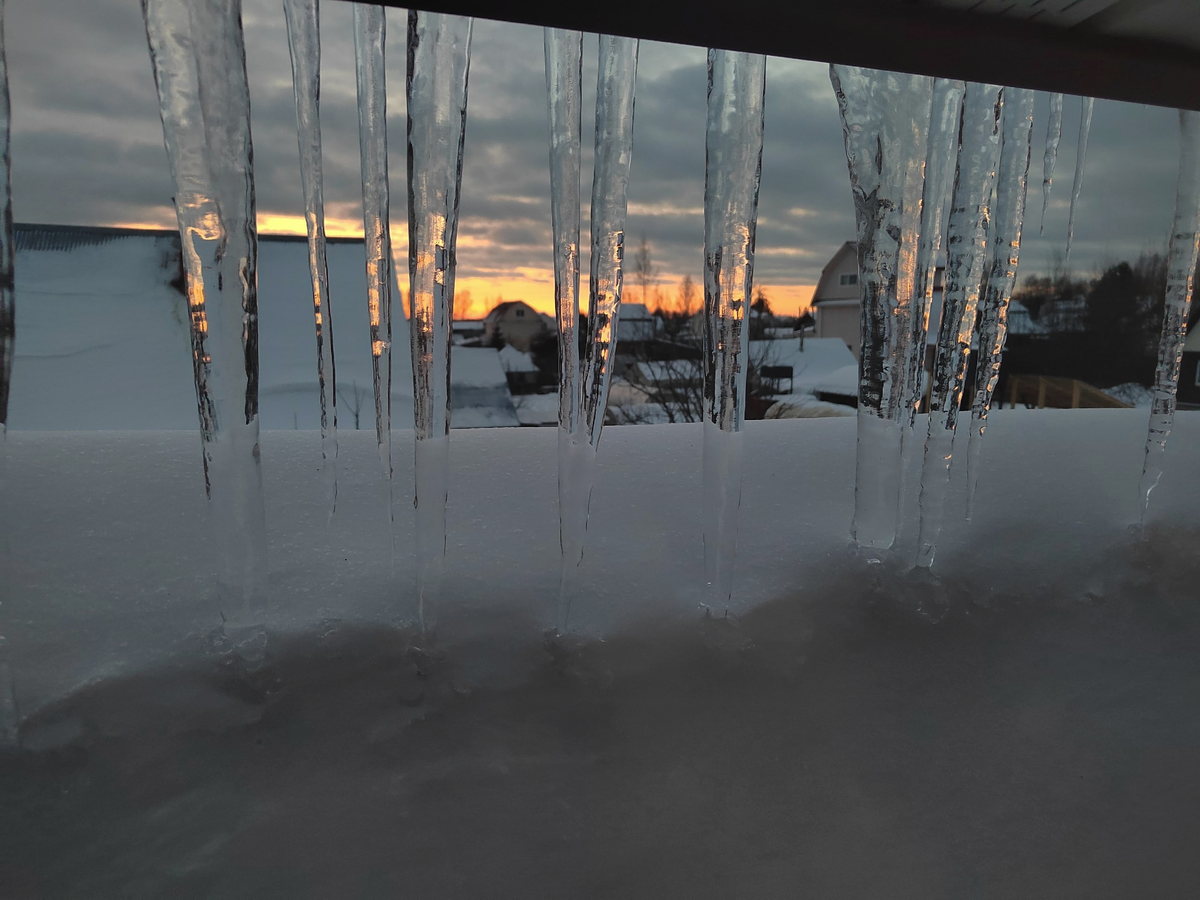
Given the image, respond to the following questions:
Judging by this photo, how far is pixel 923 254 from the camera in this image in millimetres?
2148

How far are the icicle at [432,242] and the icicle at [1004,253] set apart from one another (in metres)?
1.86

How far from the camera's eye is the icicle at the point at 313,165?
1680 millimetres

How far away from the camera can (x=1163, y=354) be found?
2500 millimetres

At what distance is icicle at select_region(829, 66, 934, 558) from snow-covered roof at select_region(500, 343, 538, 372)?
537 inches

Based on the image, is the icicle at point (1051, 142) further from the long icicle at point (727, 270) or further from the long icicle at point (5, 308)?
the long icicle at point (5, 308)

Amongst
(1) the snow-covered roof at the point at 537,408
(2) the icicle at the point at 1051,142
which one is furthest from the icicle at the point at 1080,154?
(1) the snow-covered roof at the point at 537,408

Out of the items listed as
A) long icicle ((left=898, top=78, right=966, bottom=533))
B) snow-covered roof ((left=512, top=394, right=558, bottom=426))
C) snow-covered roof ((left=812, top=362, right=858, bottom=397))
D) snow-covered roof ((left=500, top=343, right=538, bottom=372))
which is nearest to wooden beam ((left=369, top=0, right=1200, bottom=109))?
long icicle ((left=898, top=78, right=966, bottom=533))

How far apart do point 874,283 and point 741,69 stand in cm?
76

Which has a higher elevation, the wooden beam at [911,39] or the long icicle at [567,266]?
the wooden beam at [911,39]

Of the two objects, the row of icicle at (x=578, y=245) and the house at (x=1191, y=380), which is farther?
the house at (x=1191, y=380)

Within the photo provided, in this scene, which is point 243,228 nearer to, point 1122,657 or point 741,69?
point 741,69

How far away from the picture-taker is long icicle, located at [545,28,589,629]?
5.23 feet

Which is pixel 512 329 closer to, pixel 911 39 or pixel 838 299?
pixel 838 299

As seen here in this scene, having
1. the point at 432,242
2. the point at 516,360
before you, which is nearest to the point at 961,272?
the point at 432,242
